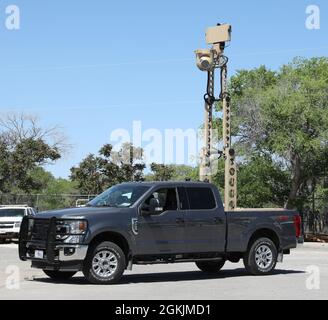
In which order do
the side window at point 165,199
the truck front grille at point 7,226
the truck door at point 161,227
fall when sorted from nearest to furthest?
the truck door at point 161,227 → the side window at point 165,199 → the truck front grille at point 7,226

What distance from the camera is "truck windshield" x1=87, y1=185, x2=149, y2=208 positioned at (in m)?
14.9

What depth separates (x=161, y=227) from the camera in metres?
14.8

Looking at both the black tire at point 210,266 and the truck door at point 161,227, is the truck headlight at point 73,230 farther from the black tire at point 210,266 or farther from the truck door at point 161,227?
the black tire at point 210,266

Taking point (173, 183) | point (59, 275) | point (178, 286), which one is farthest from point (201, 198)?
point (59, 275)

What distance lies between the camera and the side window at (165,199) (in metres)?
15.0

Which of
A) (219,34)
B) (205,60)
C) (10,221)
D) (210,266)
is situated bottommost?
(10,221)

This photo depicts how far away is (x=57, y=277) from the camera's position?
15242 millimetres

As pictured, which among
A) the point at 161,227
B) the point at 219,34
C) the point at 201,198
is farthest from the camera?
the point at 219,34

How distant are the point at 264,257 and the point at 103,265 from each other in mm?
4085

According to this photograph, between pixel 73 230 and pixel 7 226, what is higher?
pixel 73 230

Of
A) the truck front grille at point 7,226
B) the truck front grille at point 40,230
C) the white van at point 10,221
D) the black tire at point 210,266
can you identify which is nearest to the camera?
the truck front grille at point 40,230

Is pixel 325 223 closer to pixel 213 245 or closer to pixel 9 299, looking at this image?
pixel 213 245

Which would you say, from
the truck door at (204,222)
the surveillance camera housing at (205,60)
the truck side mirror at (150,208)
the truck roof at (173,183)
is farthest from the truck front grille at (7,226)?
the truck side mirror at (150,208)

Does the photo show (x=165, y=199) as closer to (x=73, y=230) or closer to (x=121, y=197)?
(x=121, y=197)
